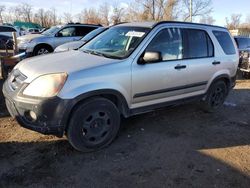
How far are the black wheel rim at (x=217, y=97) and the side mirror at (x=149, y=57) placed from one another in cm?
222

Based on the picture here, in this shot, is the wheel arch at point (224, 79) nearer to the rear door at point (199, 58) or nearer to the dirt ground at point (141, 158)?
the rear door at point (199, 58)

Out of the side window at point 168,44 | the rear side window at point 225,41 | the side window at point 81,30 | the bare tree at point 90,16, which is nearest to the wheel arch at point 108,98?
the side window at point 168,44

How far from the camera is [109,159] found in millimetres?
3854

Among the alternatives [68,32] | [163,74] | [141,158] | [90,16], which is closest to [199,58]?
[163,74]

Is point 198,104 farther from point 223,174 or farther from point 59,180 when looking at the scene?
point 59,180

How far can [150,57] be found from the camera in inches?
163

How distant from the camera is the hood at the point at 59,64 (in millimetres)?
3676

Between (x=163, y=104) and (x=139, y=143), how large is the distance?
0.82m

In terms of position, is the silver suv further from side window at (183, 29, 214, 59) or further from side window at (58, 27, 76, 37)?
side window at (58, 27, 76, 37)

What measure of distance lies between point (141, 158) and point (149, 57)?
1478 millimetres

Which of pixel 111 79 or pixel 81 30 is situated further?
pixel 81 30

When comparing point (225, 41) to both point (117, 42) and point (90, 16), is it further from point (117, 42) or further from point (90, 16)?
point (90, 16)

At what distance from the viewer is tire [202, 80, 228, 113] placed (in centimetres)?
576

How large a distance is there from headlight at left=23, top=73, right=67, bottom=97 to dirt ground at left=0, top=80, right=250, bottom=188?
93 centimetres
